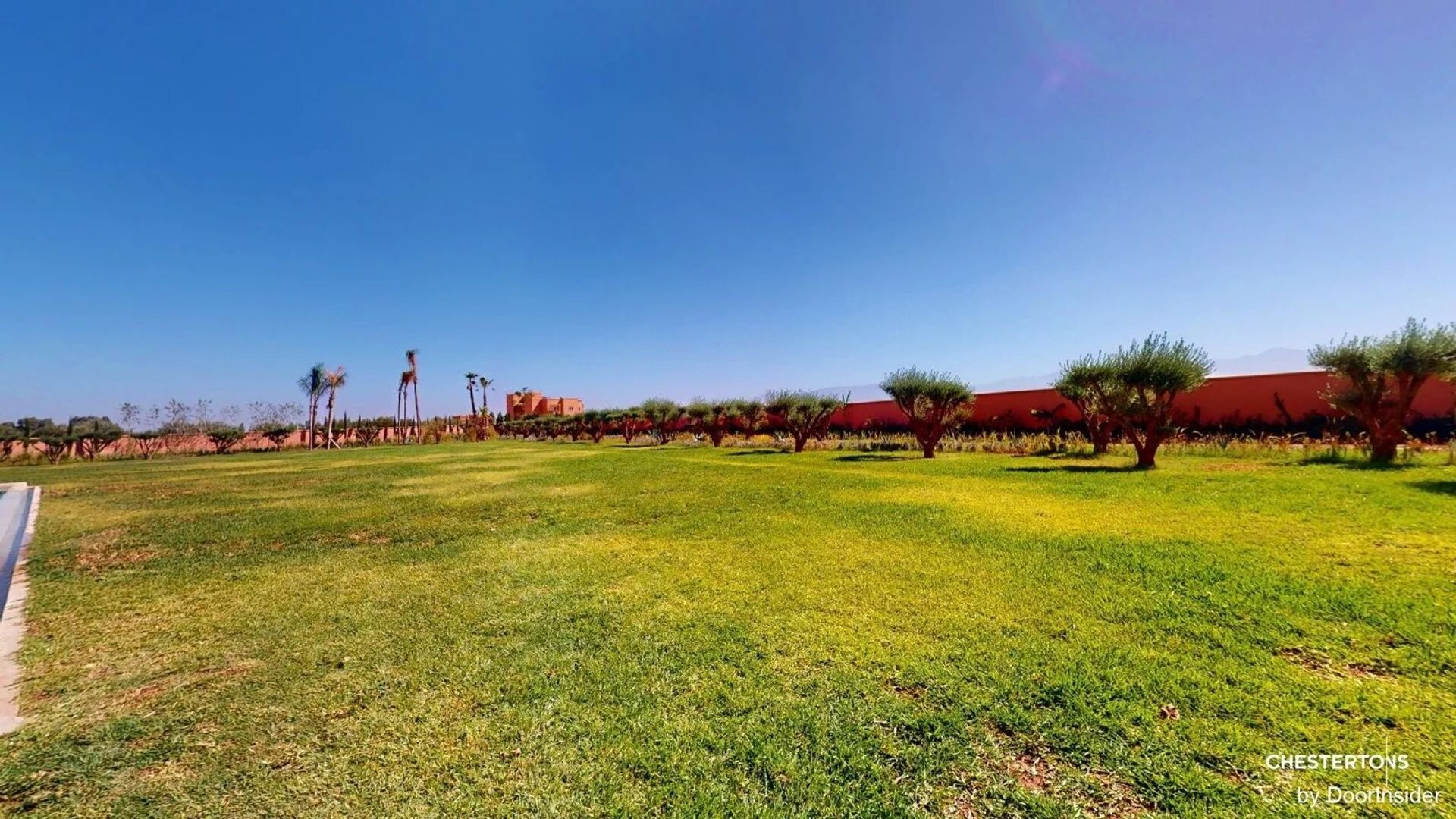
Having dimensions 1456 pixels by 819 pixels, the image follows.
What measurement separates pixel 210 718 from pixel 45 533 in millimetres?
8857

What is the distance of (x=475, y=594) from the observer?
4.49 m

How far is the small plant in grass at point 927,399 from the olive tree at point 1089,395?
104 inches

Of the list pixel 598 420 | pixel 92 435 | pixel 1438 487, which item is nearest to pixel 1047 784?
pixel 1438 487

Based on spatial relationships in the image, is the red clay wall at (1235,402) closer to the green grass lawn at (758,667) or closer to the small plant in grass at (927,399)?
the small plant in grass at (927,399)

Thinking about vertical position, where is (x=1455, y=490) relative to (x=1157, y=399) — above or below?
below

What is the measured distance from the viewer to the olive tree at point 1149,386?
36.2ft

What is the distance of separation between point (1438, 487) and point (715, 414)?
21.5 m

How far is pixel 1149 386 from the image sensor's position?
11.4 meters

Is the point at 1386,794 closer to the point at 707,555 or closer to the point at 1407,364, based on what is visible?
the point at 707,555

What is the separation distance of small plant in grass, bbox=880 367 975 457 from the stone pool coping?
1646 cm

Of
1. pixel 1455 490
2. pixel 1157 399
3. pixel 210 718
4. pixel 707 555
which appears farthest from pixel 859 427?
pixel 210 718

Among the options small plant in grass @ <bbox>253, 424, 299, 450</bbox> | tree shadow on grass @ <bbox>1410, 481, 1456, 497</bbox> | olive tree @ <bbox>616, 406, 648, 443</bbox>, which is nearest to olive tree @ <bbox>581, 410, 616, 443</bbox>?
olive tree @ <bbox>616, 406, 648, 443</bbox>

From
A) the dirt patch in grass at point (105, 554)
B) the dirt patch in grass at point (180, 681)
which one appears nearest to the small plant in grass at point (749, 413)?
the dirt patch in grass at point (105, 554)

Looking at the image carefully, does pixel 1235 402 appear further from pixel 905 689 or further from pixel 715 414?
pixel 905 689
